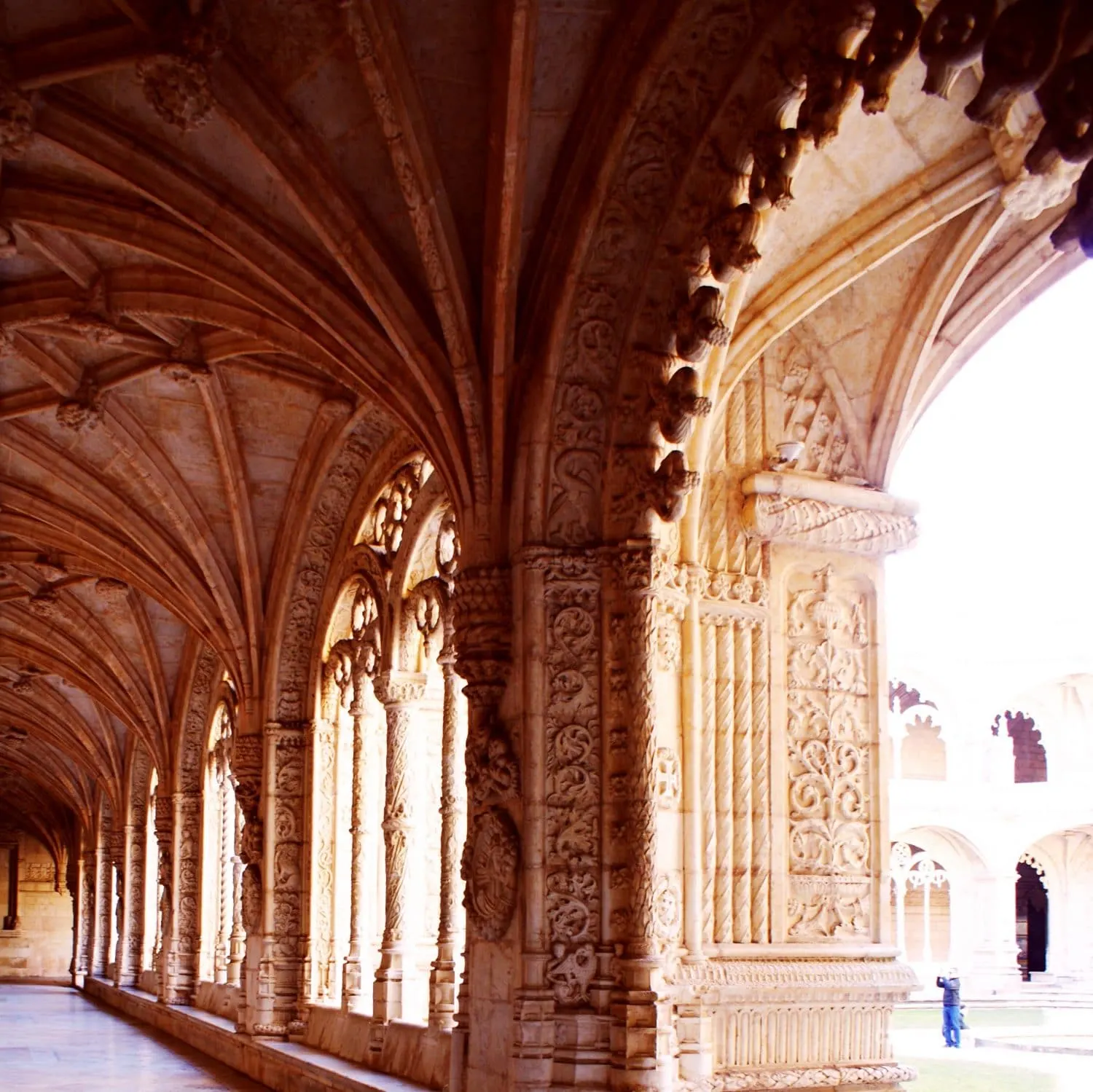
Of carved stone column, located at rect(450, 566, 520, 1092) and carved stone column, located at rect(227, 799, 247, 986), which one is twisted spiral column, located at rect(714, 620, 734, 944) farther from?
carved stone column, located at rect(227, 799, 247, 986)

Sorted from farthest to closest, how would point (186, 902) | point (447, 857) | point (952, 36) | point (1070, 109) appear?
point (186, 902), point (447, 857), point (952, 36), point (1070, 109)

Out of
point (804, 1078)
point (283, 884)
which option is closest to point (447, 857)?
point (804, 1078)

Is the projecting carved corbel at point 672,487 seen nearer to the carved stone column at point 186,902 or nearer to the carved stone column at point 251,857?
the carved stone column at point 251,857

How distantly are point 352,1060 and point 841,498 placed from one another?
17.0 feet

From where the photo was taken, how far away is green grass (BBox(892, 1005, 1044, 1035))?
68.4ft

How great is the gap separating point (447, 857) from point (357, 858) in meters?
Result: 2.25

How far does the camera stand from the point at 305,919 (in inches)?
515

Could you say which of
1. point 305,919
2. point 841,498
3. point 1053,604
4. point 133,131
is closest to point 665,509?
point 841,498

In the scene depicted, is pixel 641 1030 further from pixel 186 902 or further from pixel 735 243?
pixel 186 902

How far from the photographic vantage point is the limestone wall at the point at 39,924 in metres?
41.5

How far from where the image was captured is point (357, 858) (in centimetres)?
1193

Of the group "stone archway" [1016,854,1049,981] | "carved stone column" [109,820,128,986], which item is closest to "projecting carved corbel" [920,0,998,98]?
"carved stone column" [109,820,128,986]

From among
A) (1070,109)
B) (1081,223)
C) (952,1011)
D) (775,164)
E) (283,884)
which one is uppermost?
(775,164)

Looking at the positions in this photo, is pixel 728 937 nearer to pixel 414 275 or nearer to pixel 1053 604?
pixel 414 275
